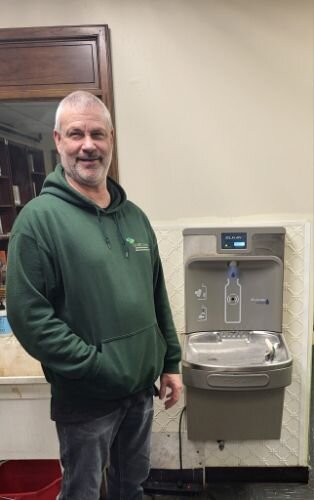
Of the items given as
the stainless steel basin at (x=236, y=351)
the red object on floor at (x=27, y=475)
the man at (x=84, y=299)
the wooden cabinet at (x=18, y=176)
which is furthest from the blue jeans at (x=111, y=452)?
the wooden cabinet at (x=18, y=176)

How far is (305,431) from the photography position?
1.60 metres

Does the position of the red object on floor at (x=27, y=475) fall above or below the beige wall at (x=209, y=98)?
below

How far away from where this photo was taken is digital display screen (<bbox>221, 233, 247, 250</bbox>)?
1.39 m

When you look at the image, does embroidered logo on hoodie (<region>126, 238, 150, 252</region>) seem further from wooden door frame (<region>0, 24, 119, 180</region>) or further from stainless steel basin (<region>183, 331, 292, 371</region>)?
wooden door frame (<region>0, 24, 119, 180</region>)

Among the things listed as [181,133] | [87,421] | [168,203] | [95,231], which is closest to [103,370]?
[87,421]

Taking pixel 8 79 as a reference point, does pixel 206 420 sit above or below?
below

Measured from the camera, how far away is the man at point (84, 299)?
2.86 feet

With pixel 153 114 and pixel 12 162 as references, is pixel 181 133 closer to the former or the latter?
pixel 153 114

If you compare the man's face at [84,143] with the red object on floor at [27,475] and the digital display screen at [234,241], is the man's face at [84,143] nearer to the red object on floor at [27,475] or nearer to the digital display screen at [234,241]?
the digital display screen at [234,241]

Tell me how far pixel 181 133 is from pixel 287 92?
0.45 metres

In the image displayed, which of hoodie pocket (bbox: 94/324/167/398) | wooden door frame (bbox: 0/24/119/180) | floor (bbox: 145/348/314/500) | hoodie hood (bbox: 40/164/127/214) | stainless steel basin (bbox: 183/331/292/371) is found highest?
wooden door frame (bbox: 0/24/119/180)

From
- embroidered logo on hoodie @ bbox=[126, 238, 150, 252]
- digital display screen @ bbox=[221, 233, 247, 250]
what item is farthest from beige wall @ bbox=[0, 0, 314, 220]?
embroidered logo on hoodie @ bbox=[126, 238, 150, 252]

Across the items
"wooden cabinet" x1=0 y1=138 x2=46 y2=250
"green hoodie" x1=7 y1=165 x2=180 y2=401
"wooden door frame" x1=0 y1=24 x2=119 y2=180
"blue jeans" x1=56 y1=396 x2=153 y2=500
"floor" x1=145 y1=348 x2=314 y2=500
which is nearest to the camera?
"green hoodie" x1=7 y1=165 x2=180 y2=401

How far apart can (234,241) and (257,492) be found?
3.90ft
